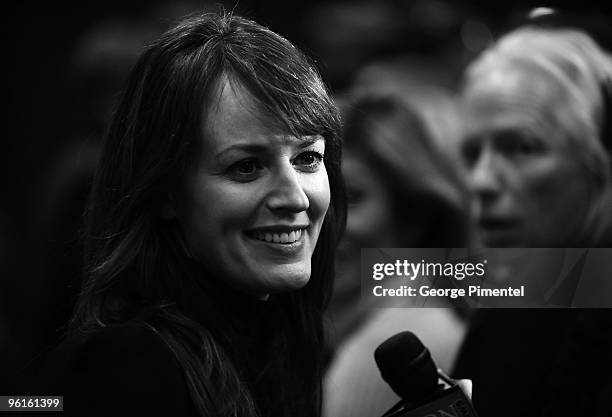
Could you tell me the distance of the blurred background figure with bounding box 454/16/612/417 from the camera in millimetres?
2303

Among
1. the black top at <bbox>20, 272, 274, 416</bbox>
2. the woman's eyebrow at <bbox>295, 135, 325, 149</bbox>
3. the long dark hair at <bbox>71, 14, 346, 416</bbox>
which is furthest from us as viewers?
the woman's eyebrow at <bbox>295, 135, 325, 149</bbox>

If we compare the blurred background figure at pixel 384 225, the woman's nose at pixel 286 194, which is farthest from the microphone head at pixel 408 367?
the blurred background figure at pixel 384 225

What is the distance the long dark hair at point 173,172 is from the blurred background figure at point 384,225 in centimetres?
87

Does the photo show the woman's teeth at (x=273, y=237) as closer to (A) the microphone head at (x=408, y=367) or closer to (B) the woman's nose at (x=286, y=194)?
(B) the woman's nose at (x=286, y=194)

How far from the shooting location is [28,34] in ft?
8.07

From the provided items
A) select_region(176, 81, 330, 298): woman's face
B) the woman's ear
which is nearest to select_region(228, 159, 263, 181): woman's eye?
select_region(176, 81, 330, 298): woman's face

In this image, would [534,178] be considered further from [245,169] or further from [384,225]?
[245,169]

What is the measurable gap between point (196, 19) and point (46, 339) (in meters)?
1.34

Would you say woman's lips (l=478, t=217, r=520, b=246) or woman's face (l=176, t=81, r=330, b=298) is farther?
woman's lips (l=478, t=217, r=520, b=246)

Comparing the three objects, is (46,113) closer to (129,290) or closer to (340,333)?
(340,333)

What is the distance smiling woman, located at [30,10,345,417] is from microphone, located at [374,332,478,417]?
0.20 metres

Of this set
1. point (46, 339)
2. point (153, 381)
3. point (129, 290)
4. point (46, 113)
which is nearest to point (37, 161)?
point (46, 113)

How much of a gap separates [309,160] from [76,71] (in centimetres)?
125

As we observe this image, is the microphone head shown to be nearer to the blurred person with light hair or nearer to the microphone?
the microphone
